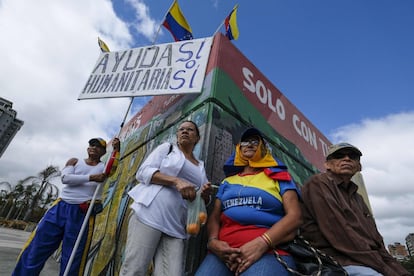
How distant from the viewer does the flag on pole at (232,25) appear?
4.66 metres

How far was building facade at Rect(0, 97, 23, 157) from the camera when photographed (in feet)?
17.6

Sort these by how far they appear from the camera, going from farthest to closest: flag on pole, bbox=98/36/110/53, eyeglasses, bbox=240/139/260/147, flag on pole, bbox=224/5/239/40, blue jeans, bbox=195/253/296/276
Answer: flag on pole, bbox=224/5/239/40 < flag on pole, bbox=98/36/110/53 < eyeglasses, bbox=240/139/260/147 < blue jeans, bbox=195/253/296/276

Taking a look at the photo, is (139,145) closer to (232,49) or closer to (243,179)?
(232,49)

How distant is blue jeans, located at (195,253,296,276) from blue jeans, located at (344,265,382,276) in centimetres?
28

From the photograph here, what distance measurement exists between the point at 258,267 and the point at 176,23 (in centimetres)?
416

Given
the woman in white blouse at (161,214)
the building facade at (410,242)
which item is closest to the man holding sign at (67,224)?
the woman in white blouse at (161,214)

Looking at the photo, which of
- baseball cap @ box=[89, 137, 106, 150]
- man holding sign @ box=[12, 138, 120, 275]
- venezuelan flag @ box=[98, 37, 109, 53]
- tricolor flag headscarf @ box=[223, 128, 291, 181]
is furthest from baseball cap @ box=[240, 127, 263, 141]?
venezuelan flag @ box=[98, 37, 109, 53]

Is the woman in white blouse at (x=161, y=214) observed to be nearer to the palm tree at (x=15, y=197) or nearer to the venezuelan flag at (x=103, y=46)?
the venezuelan flag at (x=103, y=46)

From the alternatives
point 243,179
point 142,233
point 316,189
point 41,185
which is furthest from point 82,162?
point 41,185

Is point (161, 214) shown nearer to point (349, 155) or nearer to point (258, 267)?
point (258, 267)

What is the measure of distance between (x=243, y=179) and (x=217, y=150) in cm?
92

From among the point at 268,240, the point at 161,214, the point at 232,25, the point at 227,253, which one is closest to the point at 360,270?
the point at 268,240

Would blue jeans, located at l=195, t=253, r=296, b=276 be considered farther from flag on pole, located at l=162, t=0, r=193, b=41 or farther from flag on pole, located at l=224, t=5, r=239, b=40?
flag on pole, located at l=224, t=5, r=239, b=40

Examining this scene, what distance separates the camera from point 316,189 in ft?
5.13
